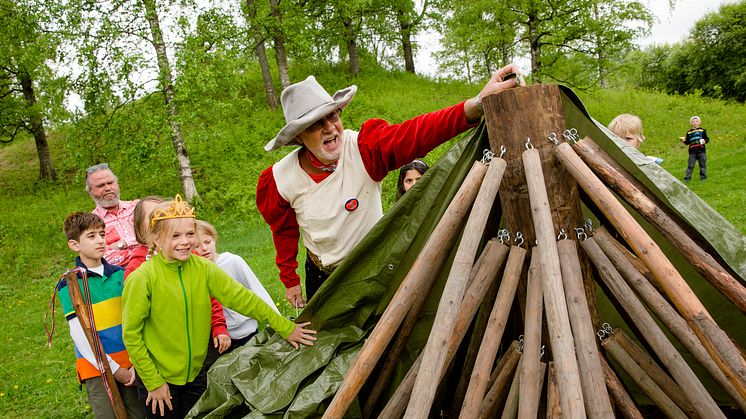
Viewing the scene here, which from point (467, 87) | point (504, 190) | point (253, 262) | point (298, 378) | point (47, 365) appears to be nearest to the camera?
point (504, 190)

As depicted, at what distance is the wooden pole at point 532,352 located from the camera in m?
2.14

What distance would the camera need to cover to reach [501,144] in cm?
236

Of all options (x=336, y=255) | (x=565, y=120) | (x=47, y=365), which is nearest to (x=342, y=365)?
(x=336, y=255)

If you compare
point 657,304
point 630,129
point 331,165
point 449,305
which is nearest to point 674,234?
point 657,304

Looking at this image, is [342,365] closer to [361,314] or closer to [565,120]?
[361,314]

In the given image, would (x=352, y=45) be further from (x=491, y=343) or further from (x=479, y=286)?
(x=491, y=343)

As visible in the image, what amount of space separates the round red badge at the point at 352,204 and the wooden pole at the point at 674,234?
1380 millimetres

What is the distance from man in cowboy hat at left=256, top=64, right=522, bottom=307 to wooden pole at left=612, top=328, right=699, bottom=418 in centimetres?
132

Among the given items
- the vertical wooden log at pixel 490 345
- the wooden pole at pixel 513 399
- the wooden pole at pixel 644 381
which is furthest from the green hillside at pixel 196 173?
the wooden pole at pixel 644 381

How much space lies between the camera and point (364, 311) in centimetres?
296

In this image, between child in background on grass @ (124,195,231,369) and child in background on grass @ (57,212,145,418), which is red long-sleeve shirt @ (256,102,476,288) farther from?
child in background on grass @ (57,212,145,418)

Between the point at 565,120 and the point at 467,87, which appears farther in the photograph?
the point at 467,87

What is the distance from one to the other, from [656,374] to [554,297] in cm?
90

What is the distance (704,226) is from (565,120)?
79cm
